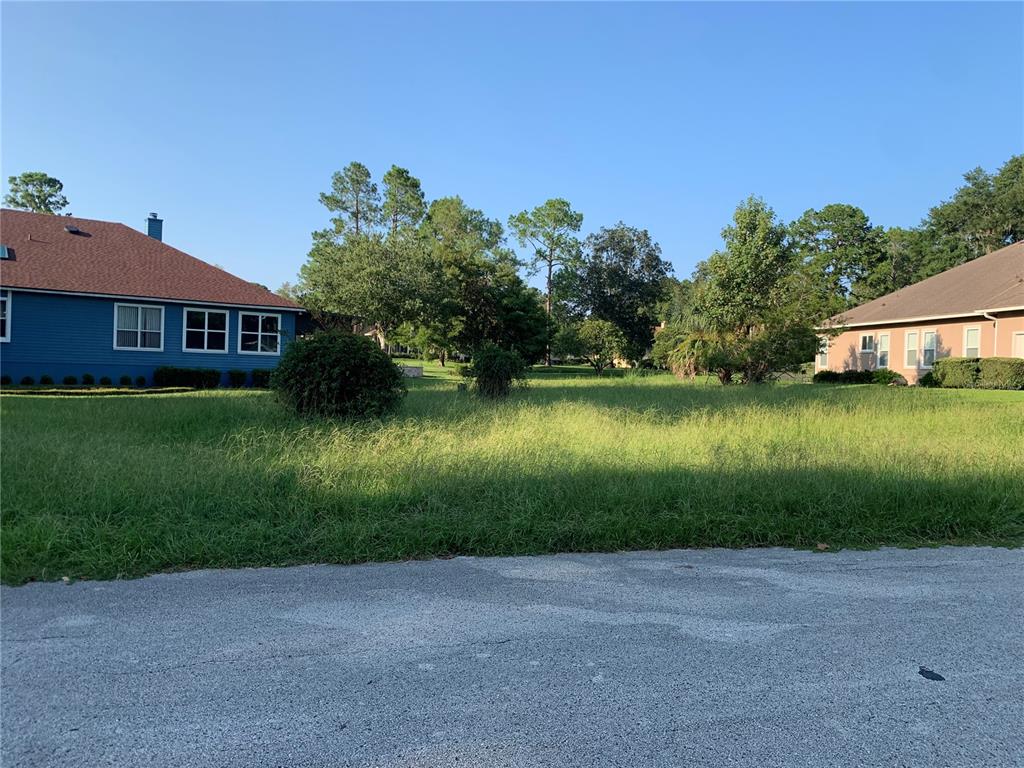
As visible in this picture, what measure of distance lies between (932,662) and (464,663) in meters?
2.37

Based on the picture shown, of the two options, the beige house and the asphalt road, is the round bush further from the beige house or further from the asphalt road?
the beige house

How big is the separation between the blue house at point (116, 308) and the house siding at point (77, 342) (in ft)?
0.09

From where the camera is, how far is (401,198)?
58.9 meters

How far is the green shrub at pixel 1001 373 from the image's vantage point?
22047mm

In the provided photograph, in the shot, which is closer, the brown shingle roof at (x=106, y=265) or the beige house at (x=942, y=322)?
the brown shingle roof at (x=106, y=265)

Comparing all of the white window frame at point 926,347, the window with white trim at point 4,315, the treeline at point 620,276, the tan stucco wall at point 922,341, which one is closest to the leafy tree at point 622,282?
the treeline at point 620,276

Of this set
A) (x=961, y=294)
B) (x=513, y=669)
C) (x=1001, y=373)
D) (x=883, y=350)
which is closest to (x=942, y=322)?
(x=961, y=294)

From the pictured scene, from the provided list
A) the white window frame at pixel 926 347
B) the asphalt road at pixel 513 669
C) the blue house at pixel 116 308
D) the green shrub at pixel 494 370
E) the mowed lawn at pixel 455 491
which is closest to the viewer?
the asphalt road at pixel 513 669

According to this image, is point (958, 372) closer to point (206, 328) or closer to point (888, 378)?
point (888, 378)

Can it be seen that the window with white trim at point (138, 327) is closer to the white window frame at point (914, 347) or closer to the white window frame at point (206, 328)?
the white window frame at point (206, 328)

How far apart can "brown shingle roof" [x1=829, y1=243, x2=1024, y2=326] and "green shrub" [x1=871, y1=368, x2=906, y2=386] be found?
102 inches

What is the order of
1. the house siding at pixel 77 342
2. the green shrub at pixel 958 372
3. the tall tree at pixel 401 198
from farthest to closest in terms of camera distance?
the tall tree at pixel 401 198, the green shrub at pixel 958 372, the house siding at pixel 77 342

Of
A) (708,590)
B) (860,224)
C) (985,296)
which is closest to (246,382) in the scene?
(708,590)

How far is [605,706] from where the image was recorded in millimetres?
2818
